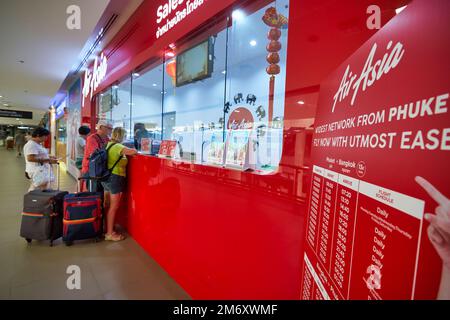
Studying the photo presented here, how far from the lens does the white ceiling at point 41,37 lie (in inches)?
134

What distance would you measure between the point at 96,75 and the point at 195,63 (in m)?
3.98

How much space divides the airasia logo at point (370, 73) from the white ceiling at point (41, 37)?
11.9 feet

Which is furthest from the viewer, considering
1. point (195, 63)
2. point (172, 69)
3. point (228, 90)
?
point (172, 69)

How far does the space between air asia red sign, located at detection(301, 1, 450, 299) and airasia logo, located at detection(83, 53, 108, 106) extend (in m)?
4.98

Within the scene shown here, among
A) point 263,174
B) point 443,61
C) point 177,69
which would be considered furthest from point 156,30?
point 443,61

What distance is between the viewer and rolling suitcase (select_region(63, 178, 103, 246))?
9.50 ft

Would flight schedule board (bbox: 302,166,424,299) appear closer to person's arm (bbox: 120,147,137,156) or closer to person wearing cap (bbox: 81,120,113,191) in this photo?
person's arm (bbox: 120,147,137,156)

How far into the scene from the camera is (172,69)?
110 inches

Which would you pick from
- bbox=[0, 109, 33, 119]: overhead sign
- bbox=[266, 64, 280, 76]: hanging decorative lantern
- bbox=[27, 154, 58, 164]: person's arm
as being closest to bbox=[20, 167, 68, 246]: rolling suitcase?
bbox=[27, 154, 58, 164]: person's arm

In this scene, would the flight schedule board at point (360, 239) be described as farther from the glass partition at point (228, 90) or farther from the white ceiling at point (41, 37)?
the white ceiling at point (41, 37)

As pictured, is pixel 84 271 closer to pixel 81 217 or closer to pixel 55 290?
pixel 55 290

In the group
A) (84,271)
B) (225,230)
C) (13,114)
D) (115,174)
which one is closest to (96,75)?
(115,174)

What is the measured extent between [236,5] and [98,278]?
105 inches
